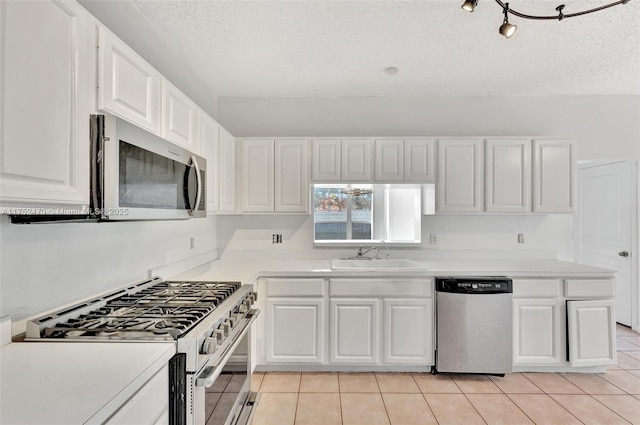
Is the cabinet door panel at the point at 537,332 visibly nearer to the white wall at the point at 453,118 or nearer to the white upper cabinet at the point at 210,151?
the white wall at the point at 453,118

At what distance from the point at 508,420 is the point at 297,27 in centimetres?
306

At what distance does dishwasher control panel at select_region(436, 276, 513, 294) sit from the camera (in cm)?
262

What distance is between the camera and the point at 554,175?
302 cm

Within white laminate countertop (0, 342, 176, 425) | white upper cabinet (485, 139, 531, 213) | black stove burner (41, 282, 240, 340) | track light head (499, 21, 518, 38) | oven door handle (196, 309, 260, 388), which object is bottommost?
oven door handle (196, 309, 260, 388)

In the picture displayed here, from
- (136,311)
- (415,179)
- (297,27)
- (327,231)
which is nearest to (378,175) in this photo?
(415,179)

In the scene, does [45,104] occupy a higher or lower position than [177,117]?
lower

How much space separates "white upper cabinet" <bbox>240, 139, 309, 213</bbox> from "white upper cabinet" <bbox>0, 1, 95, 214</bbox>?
1.91m

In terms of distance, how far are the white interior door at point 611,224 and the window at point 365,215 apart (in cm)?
270

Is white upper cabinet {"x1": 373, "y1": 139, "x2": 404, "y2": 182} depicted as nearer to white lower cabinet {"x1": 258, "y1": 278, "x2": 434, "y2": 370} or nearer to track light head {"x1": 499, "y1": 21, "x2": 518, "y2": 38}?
white lower cabinet {"x1": 258, "y1": 278, "x2": 434, "y2": 370}

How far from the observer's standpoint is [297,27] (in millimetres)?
2143

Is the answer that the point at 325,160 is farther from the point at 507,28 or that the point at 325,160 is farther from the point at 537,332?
the point at 537,332

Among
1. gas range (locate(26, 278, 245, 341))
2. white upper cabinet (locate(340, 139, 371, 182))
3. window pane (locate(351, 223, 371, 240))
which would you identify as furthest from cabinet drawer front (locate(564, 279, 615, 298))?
gas range (locate(26, 278, 245, 341))

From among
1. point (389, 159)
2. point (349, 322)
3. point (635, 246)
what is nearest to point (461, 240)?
point (389, 159)

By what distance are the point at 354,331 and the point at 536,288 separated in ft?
5.30
